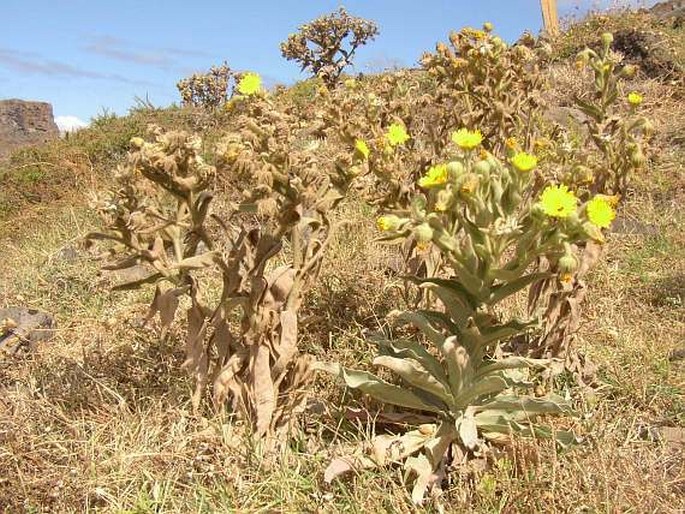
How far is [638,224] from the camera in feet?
15.8

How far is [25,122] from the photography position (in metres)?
15.5

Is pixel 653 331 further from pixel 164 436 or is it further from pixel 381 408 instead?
pixel 164 436

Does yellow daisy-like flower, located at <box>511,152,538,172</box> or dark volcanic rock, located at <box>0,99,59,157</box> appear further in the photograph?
dark volcanic rock, located at <box>0,99,59,157</box>

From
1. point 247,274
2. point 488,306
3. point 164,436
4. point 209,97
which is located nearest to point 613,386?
point 488,306

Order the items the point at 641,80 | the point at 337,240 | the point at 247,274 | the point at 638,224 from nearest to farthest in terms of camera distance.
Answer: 1. the point at 247,274
2. the point at 337,240
3. the point at 638,224
4. the point at 641,80

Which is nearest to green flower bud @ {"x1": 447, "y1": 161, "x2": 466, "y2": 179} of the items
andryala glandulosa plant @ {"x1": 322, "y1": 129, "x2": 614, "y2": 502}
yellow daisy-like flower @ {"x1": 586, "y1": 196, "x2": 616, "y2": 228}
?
andryala glandulosa plant @ {"x1": 322, "y1": 129, "x2": 614, "y2": 502}

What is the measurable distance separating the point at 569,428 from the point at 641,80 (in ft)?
23.8

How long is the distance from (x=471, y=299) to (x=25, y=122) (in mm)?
15453

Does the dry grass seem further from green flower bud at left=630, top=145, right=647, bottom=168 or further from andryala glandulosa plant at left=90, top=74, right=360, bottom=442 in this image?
green flower bud at left=630, top=145, right=647, bottom=168

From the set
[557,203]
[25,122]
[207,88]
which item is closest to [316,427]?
[557,203]

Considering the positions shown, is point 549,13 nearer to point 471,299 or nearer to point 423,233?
point 471,299

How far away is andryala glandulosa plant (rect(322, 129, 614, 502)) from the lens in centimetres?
205

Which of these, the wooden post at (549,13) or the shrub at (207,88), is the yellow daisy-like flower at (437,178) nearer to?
the shrub at (207,88)

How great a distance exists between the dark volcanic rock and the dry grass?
11.3 meters
